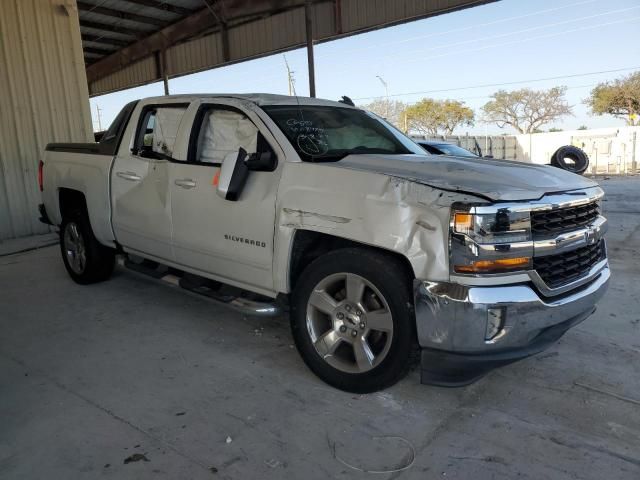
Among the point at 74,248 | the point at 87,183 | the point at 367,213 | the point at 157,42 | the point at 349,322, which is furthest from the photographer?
the point at 157,42

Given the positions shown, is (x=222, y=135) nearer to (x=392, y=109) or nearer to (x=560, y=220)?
(x=560, y=220)

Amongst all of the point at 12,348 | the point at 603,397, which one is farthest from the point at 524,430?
the point at 12,348

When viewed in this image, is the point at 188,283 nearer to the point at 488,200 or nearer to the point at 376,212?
the point at 376,212

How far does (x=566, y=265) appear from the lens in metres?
3.04

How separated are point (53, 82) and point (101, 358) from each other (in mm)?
7280

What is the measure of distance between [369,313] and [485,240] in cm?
83

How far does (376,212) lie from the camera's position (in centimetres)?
293

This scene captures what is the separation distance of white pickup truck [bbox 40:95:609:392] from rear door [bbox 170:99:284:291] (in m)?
0.01

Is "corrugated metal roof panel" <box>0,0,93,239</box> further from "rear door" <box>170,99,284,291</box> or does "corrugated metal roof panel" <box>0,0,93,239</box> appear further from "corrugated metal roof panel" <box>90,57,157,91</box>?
"corrugated metal roof panel" <box>90,57,157,91</box>

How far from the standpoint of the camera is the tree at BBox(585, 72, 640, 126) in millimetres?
41531

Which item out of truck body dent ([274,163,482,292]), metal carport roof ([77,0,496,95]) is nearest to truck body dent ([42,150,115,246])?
truck body dent ([274,163,482,292])

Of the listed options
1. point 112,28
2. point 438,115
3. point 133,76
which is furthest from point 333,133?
point 438,115

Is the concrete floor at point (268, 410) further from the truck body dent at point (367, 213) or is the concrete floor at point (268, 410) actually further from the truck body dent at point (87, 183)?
the truck body dent at point (87, 183)

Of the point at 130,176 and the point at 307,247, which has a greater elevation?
the point at 130,176
